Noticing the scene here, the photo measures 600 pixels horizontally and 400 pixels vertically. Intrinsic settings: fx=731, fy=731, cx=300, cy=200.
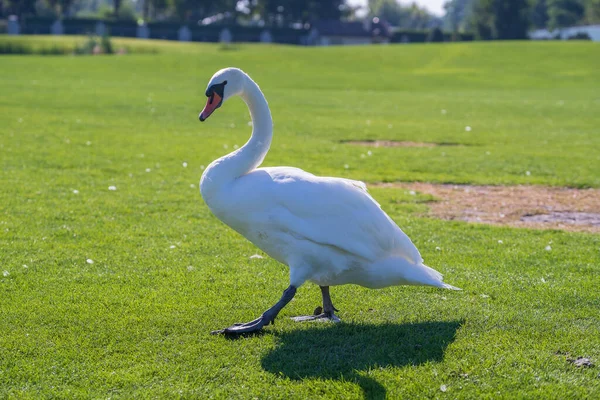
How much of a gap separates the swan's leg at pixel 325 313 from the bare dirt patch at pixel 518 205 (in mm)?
3409

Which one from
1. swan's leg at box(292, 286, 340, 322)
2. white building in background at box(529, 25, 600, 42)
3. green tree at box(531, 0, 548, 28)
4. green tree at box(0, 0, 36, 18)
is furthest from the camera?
green tree at box(531, 0, 548, 28)

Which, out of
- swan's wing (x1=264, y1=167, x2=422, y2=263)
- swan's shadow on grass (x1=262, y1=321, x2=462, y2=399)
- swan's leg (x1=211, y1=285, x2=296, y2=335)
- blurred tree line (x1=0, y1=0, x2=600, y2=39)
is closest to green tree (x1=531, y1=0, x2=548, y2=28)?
blurred tree line (x1=0, y1=0, x2=600, y2=39)

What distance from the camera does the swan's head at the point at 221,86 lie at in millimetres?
5055

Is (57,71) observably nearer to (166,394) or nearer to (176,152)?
(176,152)

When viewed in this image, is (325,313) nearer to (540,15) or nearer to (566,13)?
(566,13)

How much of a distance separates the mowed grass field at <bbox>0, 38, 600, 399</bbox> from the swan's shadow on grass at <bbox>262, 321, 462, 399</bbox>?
1 centimetres

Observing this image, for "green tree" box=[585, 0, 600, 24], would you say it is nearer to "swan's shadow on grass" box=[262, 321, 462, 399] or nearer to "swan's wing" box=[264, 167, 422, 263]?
"swan's wing" box=[264, 167, 422, 263]

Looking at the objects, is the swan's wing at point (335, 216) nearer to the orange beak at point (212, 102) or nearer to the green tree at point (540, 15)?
the orange beak at point (212, 102)

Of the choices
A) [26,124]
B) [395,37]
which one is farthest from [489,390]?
[395,37]

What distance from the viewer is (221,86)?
511 cm

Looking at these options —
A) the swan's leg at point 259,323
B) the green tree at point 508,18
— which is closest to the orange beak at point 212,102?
the swan's leg at point 259,323

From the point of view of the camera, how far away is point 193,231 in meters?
7.38

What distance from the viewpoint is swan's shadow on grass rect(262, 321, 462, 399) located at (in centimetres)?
430

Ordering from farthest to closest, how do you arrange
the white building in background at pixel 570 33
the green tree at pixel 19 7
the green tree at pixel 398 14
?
the green tree at pixel 398 14 < the green tree at pixel 19 7 < the white building in background at pixel 570 33
